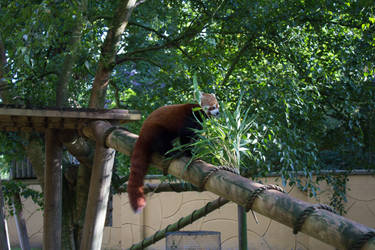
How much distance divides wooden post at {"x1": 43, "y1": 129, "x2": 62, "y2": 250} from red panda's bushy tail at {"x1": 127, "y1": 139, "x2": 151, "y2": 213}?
1.82 m

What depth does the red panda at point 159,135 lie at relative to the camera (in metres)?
2.24

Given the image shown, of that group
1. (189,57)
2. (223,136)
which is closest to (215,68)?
(189,57)

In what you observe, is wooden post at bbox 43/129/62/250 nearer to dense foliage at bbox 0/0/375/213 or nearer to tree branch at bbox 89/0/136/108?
dense foliage at bbox 0/0/375/213

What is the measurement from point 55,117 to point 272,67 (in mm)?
1883

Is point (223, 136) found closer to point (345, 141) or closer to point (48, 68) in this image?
point (345, 141)

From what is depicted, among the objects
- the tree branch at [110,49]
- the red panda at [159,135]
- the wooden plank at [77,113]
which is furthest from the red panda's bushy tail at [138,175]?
the tree branch at [110,49]

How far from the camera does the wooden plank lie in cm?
303

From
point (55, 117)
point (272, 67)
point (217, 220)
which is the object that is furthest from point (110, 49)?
point (217, 220)

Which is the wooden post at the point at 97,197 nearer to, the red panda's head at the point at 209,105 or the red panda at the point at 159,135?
the red panda at the point at 159,135

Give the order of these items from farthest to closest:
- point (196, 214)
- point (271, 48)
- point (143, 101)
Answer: point (143, 101), point (196, 214), point (271, 48)

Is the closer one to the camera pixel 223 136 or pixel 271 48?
pixel 223 136

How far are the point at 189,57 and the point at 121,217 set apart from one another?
168 inches

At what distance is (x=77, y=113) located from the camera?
3143mm

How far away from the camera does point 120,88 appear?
546 cm
